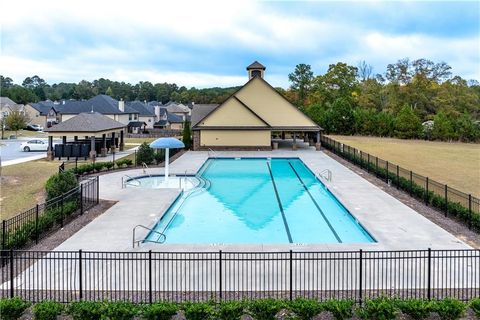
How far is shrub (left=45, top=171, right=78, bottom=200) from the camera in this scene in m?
17.1

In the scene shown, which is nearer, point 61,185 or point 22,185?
point 61,185

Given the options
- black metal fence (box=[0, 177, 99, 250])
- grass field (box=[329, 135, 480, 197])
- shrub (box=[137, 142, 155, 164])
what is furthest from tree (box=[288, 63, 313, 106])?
black metal fence (box=[0, 177, 99, 250])

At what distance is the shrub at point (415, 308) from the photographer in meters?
8.39

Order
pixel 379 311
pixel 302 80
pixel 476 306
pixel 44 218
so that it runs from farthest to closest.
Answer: pixel 302 80, pixel 44 218, pixel 476 306, pixel 379 311

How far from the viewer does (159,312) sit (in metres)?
8.23

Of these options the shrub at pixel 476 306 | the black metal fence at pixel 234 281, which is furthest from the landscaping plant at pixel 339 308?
the shrub at pixel 476 306

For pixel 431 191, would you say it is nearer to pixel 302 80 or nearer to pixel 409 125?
pixel 409 125

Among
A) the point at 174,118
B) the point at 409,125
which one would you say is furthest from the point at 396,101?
the point at 174,118

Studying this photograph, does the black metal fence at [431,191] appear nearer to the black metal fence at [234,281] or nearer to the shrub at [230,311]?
the black metal fence at [234,281]

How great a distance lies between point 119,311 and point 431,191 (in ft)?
48.9

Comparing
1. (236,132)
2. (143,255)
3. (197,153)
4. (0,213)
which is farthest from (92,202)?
(236,132)

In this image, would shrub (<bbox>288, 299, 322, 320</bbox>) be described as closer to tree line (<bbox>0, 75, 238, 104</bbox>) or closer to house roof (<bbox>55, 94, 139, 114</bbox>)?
house roof (<bbox>55, 94, 139, 114</bbox>)

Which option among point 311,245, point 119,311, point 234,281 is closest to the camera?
point 119,311

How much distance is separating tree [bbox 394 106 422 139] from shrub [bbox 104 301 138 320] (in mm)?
52168
